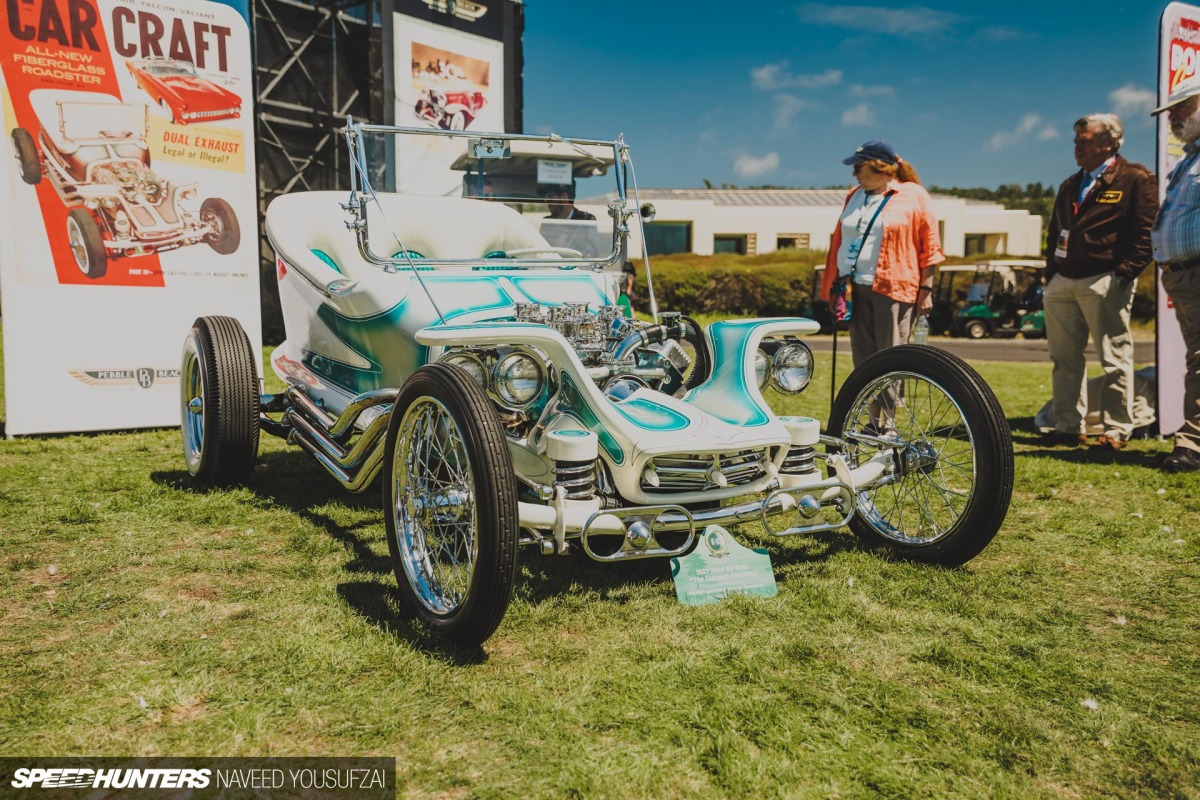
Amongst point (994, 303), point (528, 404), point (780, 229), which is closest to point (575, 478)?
point (528, 404)

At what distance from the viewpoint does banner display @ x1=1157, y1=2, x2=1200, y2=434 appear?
637 centimetres

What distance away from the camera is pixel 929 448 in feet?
11.8

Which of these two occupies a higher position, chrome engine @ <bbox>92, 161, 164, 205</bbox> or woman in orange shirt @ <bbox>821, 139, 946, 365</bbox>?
chrome engine @ <bbox>92, 161, 164, 205</bbox>

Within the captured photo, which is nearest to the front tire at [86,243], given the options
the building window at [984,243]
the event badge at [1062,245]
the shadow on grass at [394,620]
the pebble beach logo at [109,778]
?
the shadow on grass at [394,620]

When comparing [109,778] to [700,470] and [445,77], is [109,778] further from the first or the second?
[445,77]

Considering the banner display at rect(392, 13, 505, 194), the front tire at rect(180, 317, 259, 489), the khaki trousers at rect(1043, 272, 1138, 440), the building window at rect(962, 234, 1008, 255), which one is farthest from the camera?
the building window at rect(962, 234, 1008, 255)

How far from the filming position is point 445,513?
2.96 meters

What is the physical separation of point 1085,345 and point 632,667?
5.14 metres

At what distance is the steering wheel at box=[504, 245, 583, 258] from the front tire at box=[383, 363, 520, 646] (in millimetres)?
1874

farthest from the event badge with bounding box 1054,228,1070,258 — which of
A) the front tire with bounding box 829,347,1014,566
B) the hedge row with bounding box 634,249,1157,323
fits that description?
the hedge row with bounding box 634,249,1157,323

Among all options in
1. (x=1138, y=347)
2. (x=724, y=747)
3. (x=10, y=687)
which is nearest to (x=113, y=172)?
(x=10, y=687)

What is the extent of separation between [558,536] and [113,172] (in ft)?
18.1

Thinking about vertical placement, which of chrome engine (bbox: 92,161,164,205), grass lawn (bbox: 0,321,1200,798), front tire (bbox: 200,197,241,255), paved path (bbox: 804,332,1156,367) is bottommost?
grass lawn (bbox: 0,321,1200,798)

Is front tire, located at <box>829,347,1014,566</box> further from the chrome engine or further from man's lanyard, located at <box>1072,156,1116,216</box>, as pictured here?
the chrome engine
